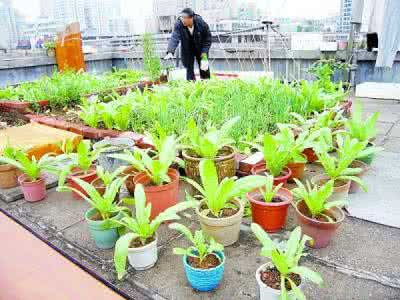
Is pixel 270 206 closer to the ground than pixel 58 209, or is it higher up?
higher up

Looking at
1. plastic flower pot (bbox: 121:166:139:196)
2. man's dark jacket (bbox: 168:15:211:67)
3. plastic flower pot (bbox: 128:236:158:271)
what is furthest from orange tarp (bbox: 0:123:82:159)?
man's dark jacket (bbox: 168:15:211:67)

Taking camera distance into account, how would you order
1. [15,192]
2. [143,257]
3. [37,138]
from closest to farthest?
[143,257], [15,192], [37,138]

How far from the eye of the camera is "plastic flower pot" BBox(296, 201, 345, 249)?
169cm

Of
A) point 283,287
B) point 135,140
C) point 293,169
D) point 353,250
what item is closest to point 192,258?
point 283,287

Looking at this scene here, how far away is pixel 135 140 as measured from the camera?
2.96 meters

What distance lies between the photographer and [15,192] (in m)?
2.56

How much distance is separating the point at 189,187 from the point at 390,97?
4.21 m

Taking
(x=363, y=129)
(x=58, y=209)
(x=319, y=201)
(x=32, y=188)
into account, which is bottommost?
(x=58, y=209)

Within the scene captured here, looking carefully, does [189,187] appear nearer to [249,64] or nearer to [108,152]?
[108,152]

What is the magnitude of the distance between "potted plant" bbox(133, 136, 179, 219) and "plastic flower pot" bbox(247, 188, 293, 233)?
0.48m

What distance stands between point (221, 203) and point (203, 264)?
1.16 ft

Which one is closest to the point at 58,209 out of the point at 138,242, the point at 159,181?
the point at 159,181

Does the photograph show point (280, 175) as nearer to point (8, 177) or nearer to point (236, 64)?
point (8, 177)

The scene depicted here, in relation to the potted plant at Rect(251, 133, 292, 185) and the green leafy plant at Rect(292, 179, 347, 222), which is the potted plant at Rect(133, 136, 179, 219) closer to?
the potted plant at Rect(251, 133, 292, 185)
